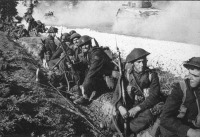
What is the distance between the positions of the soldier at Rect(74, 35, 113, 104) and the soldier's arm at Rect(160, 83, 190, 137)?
130 inches

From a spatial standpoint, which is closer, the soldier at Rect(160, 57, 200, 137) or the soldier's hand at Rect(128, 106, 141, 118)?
the soldier at Rect(160, 57, 200, 137)

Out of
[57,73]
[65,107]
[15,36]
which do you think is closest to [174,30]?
[15,36]

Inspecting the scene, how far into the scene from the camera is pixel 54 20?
34562 millimetres

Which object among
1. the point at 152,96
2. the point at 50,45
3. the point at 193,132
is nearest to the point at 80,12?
the point at 50,45

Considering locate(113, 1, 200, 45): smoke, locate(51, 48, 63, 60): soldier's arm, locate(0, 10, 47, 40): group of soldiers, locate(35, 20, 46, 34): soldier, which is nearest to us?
locate(51, 48, 63, 60): soldier's arm

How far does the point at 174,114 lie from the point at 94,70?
3.39 meters

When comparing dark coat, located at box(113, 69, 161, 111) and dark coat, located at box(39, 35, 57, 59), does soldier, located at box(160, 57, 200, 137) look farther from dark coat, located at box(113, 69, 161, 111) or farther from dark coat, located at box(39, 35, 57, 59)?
dark coat, located at box(39, 35, 57, 59)

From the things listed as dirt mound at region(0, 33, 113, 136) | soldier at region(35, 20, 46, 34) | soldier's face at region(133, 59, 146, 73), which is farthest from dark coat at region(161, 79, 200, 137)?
soldier at region(35, 20, 46, 34)

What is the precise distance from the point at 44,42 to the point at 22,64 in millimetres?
1459

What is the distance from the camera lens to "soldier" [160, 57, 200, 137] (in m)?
3.11

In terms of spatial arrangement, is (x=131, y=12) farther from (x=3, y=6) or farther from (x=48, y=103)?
(x=48, y=103)

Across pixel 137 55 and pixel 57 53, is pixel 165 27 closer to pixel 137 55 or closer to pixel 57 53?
pixel 57 53

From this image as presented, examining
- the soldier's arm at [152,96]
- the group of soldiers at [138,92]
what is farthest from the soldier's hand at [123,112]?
the soldier's arm at [152,96]

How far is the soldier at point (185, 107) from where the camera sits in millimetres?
3109
